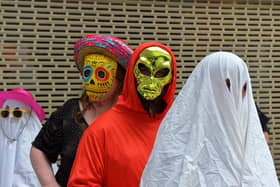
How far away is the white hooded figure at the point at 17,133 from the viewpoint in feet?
14.1

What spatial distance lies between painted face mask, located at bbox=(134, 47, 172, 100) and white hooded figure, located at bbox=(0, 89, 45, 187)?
1.90 m

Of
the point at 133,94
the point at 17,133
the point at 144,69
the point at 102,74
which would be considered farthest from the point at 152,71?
the point at 17,133

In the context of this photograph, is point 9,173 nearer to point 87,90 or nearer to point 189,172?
point 87,90

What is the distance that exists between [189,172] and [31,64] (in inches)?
157

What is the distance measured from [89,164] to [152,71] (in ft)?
2.03

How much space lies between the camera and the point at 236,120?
1.93 metres

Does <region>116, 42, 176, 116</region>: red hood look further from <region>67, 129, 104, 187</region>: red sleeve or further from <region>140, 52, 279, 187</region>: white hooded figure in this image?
<region>140, 52, 279, 187</region>: white hooded figure

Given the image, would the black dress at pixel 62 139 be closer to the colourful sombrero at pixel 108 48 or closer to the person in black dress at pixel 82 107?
the person in black dress at pixel 82 107

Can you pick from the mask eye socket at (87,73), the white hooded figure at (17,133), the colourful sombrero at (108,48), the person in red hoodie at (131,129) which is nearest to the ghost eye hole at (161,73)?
the person in red hoodie at (131,129)

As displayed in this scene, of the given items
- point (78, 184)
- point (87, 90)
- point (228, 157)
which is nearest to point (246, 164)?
point (228, 157)

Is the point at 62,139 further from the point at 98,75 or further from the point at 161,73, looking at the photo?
the point at 161,73

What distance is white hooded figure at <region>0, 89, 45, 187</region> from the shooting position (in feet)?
14.1

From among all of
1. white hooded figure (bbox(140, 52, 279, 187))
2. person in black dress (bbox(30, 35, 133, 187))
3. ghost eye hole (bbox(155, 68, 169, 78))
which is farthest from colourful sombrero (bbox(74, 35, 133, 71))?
white hooded figure (bbox(140, 52, 279, 187))

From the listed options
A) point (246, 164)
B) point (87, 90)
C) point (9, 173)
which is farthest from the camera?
point (9, 173)
